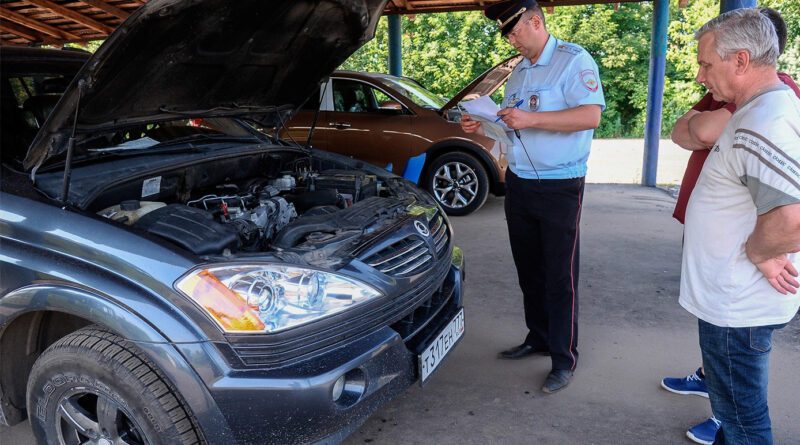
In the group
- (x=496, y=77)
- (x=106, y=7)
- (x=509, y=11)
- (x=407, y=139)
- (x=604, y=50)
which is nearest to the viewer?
(x=509, y=11)

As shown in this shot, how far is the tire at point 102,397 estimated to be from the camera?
187cm

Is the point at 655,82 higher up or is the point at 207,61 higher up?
the point at 207,61

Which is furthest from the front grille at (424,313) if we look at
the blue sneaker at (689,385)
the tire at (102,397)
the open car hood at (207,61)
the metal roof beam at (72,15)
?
the metal roof beam at (72,15)

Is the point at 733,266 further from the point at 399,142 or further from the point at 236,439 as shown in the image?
the point at 399,142

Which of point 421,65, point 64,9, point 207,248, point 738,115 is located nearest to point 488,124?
point 738,115

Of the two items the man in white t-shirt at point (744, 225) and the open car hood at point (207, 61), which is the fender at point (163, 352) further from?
the man in white t-shirt at point (744, 225)

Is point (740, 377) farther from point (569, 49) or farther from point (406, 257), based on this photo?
point (569, 49)

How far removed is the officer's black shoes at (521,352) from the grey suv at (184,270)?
74 cm

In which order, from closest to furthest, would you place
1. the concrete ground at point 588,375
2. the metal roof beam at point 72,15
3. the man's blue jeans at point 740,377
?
the man's blue jeans at point 740,377
the concrete ground at point 588,375
the metal roof beam at point 72,15

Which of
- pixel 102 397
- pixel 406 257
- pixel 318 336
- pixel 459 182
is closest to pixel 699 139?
pixel 406 257

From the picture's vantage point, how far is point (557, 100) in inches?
111

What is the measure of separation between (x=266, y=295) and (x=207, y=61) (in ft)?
4.65

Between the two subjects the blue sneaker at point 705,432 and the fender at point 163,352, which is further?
the blue sneaker at point 705,432

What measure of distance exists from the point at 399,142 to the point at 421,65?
1566 centimetres
